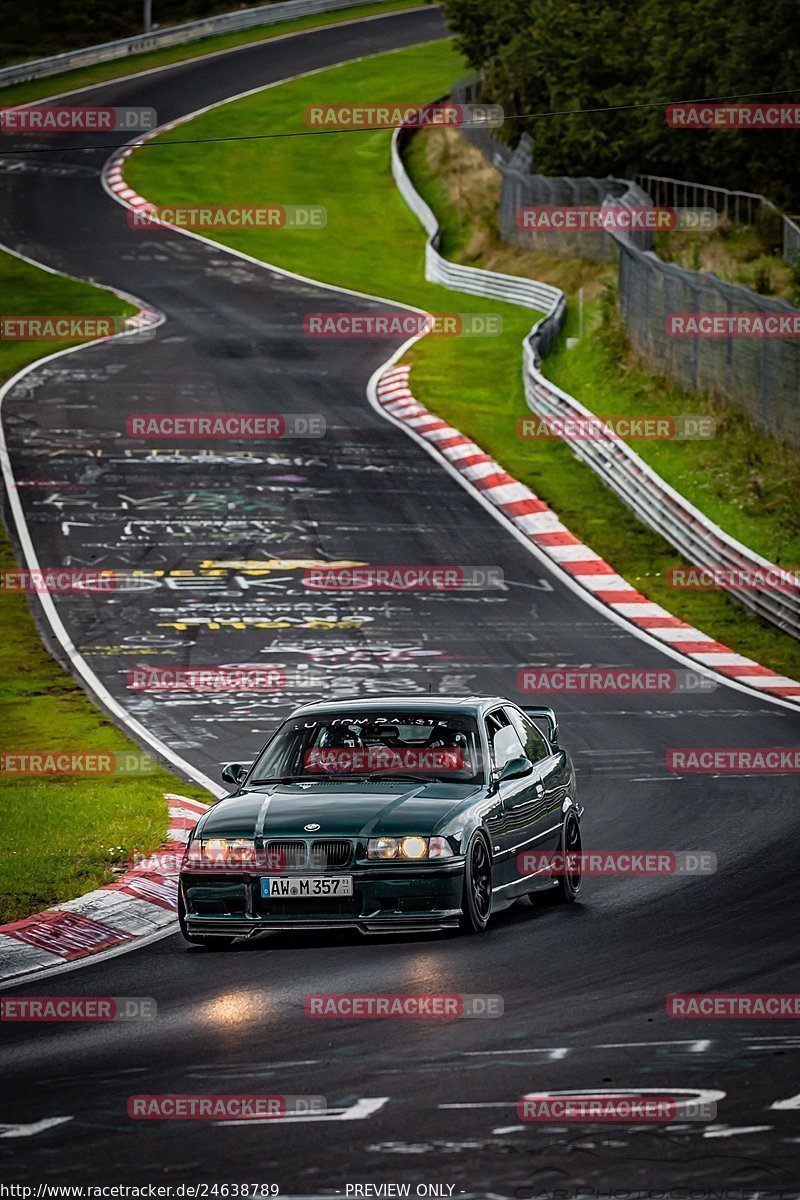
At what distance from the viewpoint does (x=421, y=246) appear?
2202 inches

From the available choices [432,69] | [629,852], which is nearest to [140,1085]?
[629,852]

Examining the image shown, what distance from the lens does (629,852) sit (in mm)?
13586

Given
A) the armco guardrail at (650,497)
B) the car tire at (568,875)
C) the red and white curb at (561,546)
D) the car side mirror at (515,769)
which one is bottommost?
the red and white curb at (561,546)

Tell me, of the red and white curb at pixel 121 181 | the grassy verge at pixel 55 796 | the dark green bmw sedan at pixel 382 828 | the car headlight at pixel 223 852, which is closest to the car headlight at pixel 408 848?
the dark green bmw sedan at pixel 382 828

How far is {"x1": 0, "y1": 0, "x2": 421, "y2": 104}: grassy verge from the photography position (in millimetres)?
74375

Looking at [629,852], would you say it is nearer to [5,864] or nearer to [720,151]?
[5,864]

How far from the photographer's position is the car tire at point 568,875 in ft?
40.7

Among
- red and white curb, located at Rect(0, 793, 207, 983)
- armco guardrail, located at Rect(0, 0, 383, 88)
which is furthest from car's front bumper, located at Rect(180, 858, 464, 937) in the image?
armco guardrail, located at Rect(0, 0, 383, 88)

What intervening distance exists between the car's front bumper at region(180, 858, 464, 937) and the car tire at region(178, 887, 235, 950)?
192mm

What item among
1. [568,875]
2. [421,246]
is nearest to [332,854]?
[568,875]

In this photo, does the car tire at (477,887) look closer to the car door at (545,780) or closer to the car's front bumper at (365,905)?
the car's front bumper at (365,905)

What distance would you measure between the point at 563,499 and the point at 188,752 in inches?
523

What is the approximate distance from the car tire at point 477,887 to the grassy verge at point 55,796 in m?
2.72

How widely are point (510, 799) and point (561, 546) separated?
16509 millimetres
